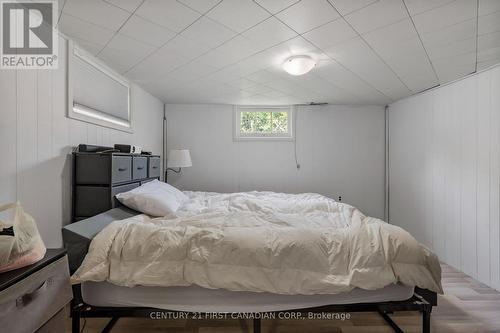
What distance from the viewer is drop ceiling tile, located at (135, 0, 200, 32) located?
1410 mm

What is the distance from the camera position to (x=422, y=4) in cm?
139

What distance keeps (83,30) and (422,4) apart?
2.45m

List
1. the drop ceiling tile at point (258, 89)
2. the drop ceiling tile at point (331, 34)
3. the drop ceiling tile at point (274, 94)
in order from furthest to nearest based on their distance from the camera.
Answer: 1. the drop ceiling tile at point (274, 94)
2. the drop ceiling tile at point (258, 89)
3. the drop ceiling tile at point (331, 34)

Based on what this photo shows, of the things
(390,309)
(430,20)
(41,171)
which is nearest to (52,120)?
(41,171)

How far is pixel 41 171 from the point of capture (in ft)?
5.13

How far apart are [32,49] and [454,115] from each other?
4.21 m

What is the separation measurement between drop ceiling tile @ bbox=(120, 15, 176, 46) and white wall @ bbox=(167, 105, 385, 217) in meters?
2.08

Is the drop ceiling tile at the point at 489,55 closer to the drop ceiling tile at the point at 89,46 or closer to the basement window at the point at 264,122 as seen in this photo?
the basement window at the point at 264,122

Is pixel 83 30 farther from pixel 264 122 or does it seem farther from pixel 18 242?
pixel 264 122

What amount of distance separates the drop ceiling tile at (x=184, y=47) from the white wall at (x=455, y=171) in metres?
2.96

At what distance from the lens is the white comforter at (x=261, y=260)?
1243 millimetres

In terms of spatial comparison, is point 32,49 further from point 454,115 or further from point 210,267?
point 454,115

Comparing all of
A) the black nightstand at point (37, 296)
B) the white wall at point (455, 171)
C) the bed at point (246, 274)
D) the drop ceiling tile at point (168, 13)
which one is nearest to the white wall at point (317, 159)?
the white wall at point (455, 171)

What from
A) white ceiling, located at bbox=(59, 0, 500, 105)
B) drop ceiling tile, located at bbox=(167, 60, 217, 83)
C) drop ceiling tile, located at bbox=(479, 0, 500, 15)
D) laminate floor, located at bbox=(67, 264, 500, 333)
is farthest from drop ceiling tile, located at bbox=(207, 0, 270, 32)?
laminate floor, located at bbox=(67, 264, 500, 333)
